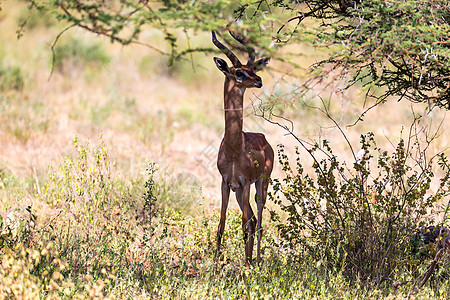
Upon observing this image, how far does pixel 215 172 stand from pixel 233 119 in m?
5.10

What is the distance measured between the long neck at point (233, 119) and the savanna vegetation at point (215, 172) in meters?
0.29

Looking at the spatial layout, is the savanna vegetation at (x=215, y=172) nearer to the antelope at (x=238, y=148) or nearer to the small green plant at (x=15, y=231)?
the small green plant at (x=15, y=231)

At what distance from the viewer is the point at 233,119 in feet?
19.2

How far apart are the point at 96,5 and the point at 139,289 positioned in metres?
2.67

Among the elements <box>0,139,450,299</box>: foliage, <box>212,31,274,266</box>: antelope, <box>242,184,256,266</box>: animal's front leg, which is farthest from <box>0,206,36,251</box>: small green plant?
<box>242,184,256,266</box>: animal's front leg

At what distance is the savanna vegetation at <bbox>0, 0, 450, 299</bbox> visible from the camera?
4.39 m

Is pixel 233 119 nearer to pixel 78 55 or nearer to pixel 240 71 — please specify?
pixel 240 71

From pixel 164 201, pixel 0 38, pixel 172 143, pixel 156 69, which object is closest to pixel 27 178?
pixel 164 201

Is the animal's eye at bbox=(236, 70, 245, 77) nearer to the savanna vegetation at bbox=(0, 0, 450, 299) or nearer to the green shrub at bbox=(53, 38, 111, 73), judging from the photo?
the savanna vegetation at bbox=(0, 0, 450, 299)

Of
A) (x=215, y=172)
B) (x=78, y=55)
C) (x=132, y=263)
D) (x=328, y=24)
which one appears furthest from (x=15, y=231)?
(x=78, y=55)

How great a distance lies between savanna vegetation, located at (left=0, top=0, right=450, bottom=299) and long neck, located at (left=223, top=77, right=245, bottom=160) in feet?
0.94

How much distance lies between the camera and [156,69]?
65.5ft

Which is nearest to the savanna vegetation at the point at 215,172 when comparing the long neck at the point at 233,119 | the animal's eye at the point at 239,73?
the long neck at the point at 233,119

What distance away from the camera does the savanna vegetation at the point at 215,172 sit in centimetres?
439
